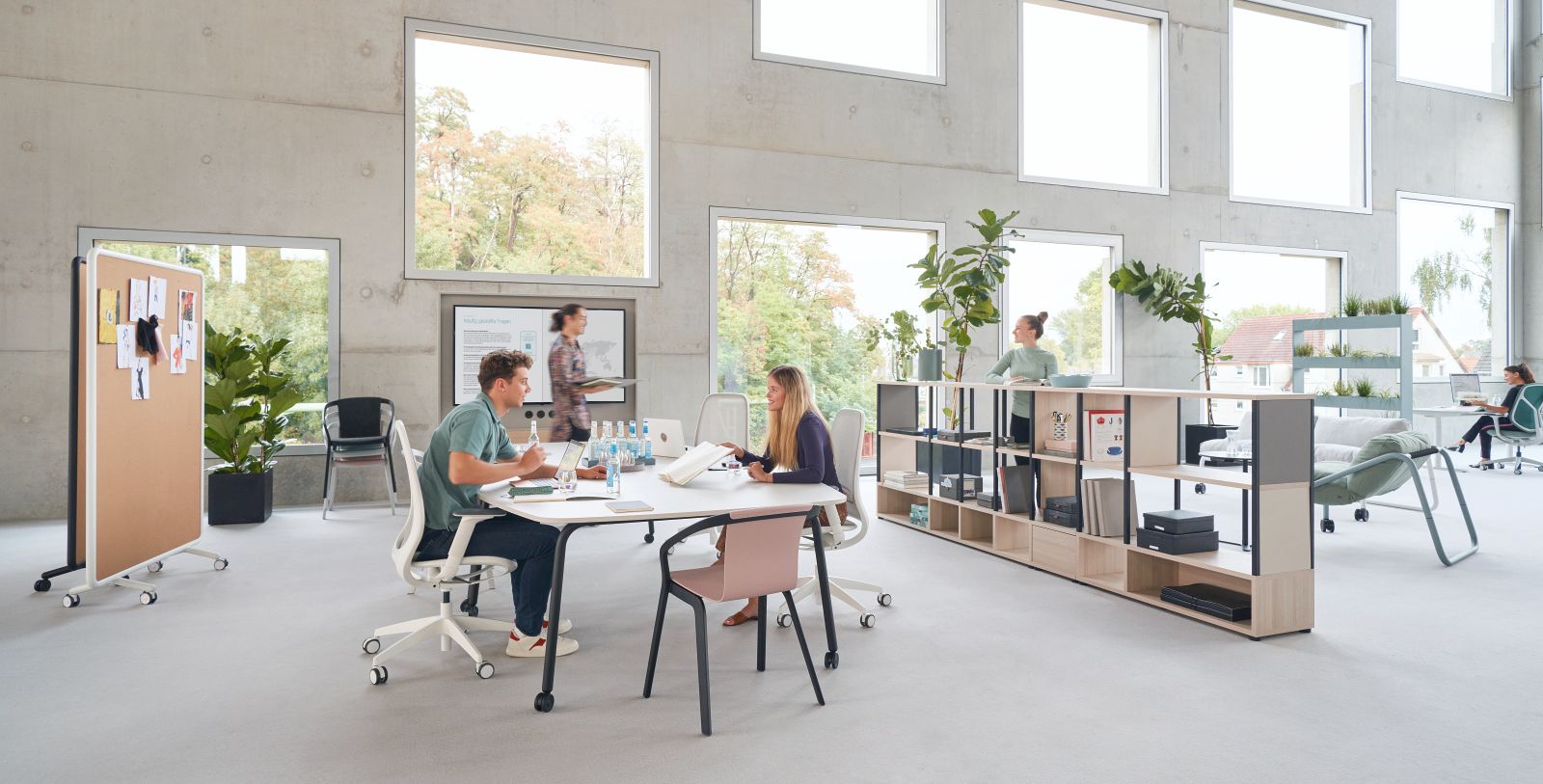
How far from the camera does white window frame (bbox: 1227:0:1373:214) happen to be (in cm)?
1124

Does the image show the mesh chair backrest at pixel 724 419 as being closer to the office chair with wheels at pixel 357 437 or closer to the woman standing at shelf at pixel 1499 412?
the office chair with wheels at pixel 357 437

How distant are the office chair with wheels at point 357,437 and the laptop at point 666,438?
3.14 meters

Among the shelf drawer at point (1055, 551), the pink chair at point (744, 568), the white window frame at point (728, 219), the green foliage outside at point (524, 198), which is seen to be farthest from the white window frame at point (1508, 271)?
the pink chair at point (744, 568)

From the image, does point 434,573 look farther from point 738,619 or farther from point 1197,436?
point 1197,436

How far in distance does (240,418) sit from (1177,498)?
273 inches

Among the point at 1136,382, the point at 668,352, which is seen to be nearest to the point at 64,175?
the point at 668,352

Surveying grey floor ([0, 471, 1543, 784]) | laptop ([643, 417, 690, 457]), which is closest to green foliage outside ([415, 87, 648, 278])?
laptop ([643, 417, 690, 457])

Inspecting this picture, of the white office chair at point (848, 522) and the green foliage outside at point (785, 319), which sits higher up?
the green foliage outside at point (785, 319)

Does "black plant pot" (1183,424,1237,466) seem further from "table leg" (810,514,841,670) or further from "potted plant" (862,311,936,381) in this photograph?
"table leg" (810,514,841,670)

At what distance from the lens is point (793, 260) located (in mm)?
9461

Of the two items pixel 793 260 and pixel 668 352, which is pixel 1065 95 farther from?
pixel 668 352

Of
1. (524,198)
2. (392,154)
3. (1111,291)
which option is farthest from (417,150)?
(1111,291)

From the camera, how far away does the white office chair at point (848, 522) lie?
4297 mm

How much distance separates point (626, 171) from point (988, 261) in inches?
144
